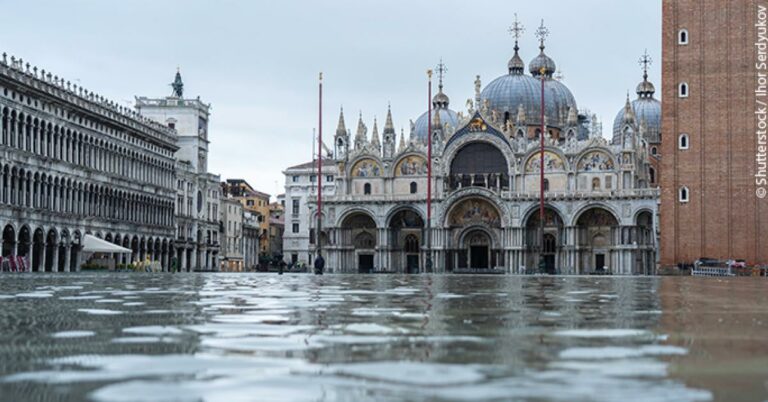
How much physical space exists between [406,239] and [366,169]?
20.9 feet

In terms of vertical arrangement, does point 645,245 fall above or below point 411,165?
below

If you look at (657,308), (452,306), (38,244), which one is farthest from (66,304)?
(38,244)

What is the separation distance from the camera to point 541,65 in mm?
91375

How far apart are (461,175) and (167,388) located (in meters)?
71.5

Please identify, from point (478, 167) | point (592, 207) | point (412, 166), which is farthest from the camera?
point (412, 166)

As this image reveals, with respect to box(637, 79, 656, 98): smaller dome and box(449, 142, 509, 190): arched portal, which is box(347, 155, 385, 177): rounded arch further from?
box(637, 79, 656, 98): smaller dome

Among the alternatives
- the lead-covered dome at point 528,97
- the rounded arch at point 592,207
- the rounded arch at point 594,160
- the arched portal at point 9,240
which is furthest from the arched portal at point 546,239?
the arched portal at point 9,240

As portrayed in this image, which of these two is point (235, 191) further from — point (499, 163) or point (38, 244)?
point (38, 244)

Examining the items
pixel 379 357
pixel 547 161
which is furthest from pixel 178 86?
pixel 379 357

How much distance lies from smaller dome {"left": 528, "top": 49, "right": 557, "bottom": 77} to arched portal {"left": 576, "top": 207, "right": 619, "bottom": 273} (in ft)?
78.1

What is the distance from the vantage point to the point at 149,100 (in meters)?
85.6

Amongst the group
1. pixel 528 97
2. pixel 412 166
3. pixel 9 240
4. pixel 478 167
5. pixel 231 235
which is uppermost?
pixel 528 97

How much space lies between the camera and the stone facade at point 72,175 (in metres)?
49.7

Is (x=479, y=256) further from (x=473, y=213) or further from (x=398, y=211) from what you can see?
(x=398, y=211)
